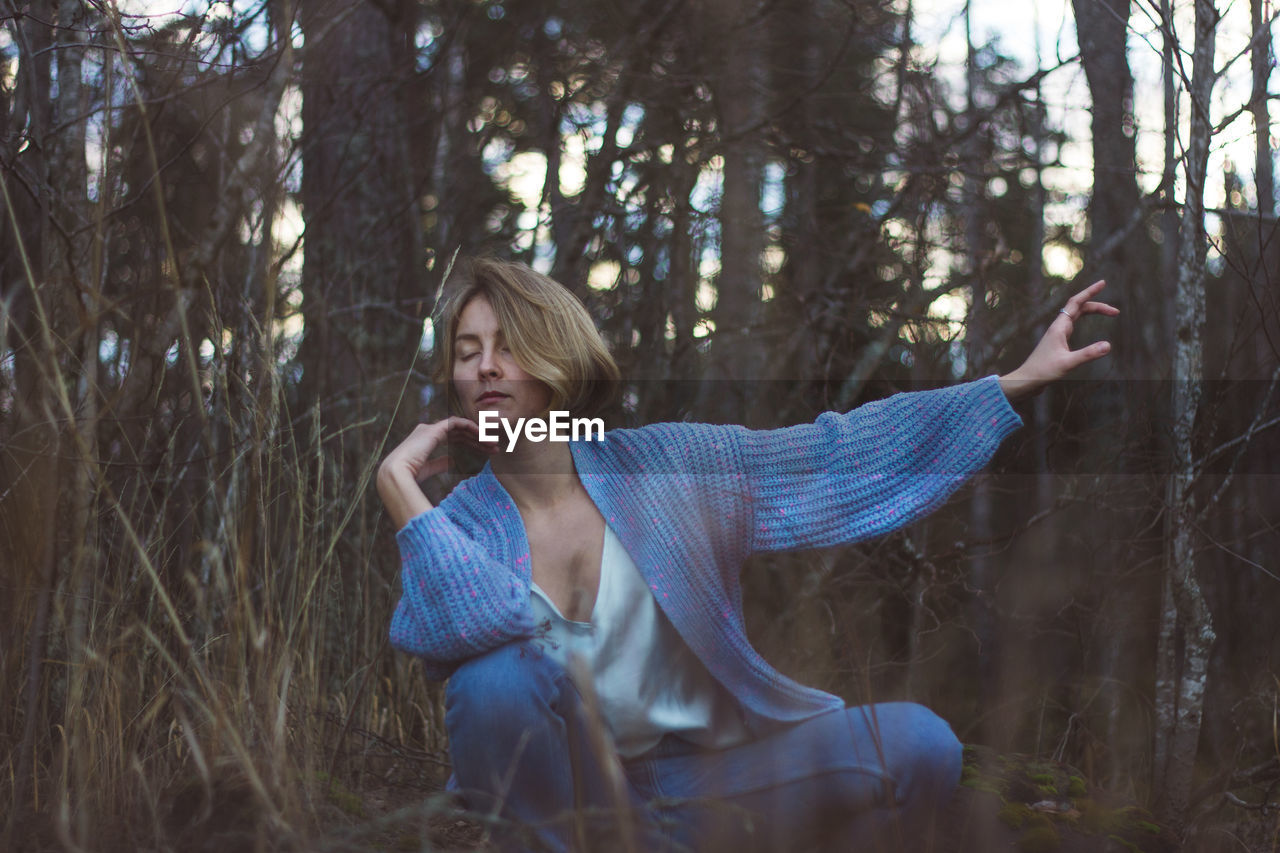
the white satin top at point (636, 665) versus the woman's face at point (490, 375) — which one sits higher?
the woman's face at point (490, 375)

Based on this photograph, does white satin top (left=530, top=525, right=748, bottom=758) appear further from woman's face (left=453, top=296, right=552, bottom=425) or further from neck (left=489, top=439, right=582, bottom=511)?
woman's face (left=453, top=296, right=552, bottom=425)

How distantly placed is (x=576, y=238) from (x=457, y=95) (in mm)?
2203

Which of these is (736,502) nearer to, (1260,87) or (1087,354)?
(1087,354)

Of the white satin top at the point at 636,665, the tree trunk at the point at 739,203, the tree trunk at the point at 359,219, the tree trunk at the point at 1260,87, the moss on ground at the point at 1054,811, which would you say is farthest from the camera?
the tree trunk at the point at 359,219

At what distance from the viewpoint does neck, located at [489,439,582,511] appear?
190cm

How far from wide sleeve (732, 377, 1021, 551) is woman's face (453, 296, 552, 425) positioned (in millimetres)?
401

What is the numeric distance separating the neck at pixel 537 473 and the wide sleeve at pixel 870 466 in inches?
13.0

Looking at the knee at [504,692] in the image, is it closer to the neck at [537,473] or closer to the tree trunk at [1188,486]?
the neck at [537,473]

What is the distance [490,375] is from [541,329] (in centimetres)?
12

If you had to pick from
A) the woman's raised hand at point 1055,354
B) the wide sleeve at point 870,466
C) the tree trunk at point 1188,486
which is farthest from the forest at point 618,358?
the woman's raised hand at point 1055,354

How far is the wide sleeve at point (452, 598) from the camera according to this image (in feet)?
5.45

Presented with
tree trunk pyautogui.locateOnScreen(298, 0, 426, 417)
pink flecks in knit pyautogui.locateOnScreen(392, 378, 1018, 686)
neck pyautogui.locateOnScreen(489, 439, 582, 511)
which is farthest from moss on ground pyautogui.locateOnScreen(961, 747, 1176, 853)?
tree trunk pyautogui.locateOnScreen(298, 0, 426, 417)

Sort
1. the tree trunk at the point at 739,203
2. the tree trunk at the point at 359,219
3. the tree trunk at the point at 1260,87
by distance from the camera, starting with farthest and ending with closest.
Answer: the tree trunk at the point at 359,219
the tree trunk at the point at 739,203
the tree trunk at the point at 1260,87

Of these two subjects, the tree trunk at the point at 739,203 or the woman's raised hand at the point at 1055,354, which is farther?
the tree trunk at the point at 739,203
